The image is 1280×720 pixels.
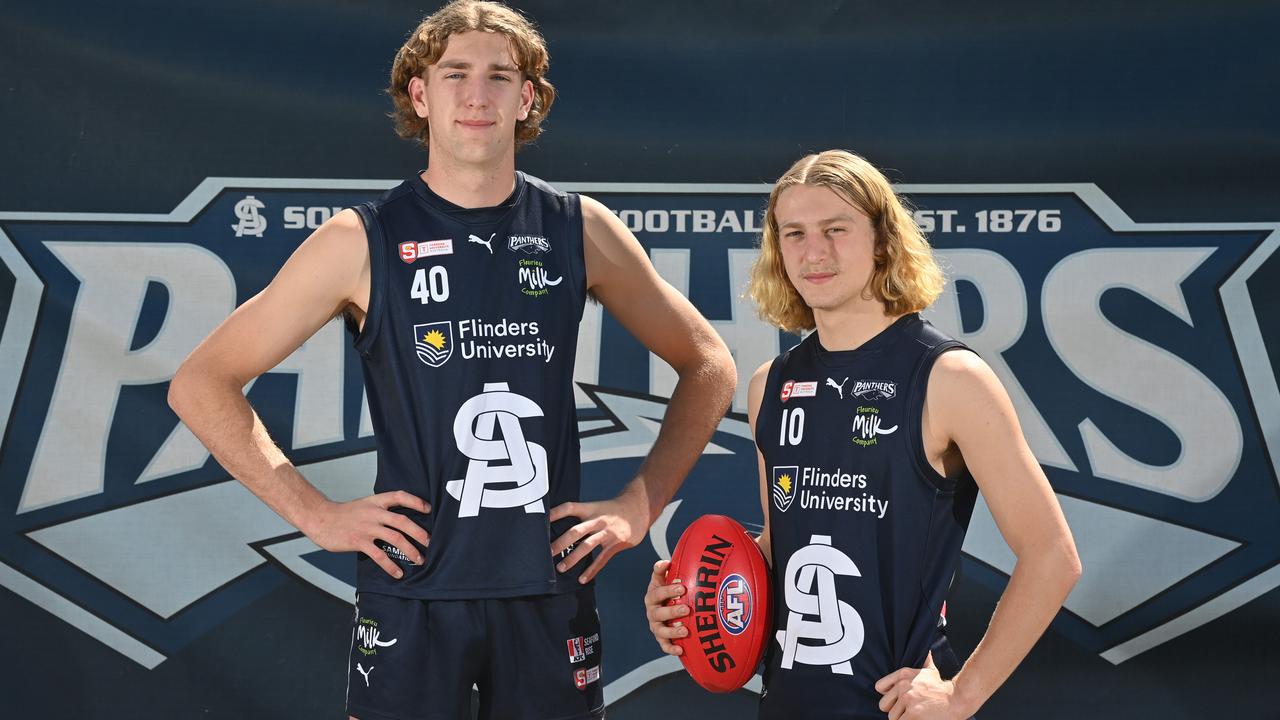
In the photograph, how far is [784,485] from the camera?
1.95 meters

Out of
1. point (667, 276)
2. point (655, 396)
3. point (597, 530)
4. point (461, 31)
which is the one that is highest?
point (461, 31)

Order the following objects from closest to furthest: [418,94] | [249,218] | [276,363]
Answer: [276,363], [418,94], [249,218]

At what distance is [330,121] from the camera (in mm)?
3324

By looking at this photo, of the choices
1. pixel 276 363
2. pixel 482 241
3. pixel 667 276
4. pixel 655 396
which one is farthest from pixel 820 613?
pixel 667 276

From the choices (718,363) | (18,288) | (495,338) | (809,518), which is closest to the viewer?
(809,518)

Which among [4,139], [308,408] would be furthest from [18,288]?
[308,408]

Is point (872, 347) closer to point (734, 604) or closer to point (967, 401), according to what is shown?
point (967, 401)

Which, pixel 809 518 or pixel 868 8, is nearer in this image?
pixel 809 518

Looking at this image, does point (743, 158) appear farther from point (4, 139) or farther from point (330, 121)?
point (4, 139)

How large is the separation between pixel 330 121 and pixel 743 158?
1142 millimetres

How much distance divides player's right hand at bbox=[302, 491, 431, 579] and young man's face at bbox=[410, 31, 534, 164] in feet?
1.94

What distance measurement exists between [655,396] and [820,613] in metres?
1.50

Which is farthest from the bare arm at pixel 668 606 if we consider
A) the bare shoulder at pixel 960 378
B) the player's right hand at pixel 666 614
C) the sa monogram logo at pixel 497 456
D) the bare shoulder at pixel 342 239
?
the bare shoulder at pixel 342 239

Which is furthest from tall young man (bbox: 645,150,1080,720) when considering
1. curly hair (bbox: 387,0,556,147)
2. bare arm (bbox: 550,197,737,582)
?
curly hair (bbox: 387,0,556,147)
